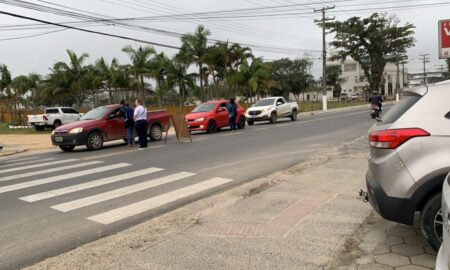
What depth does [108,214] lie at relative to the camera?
21.3 feet

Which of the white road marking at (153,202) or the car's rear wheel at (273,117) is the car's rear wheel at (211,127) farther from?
the white road marking at (153,202)

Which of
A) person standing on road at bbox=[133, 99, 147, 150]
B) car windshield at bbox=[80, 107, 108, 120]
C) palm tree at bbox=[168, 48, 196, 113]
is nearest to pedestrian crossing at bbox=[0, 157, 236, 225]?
person standing on road at bbox=[133, 99, 147, 150]

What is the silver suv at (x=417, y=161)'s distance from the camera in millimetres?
4109

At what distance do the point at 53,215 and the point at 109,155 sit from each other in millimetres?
7067

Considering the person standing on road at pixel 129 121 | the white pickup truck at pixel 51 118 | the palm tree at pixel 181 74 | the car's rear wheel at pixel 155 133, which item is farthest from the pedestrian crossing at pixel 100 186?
the palm tree at pixel 181 74

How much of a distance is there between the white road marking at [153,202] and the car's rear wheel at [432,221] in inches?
156

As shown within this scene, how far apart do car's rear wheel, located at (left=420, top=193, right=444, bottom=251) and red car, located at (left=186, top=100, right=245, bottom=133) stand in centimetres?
1714

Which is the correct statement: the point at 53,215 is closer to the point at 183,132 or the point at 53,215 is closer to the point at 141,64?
the point at 183,132

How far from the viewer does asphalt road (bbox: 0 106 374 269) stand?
566 cm

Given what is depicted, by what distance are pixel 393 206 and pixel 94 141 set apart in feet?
43.0

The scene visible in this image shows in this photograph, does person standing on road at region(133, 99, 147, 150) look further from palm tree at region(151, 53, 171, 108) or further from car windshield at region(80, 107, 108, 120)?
palm tree at region(151, 53, 171, 108)

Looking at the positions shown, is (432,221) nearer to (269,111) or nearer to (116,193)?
(116,193)

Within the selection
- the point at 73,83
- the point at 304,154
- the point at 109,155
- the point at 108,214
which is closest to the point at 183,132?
the point at 109,155

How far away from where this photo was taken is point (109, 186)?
848cm
